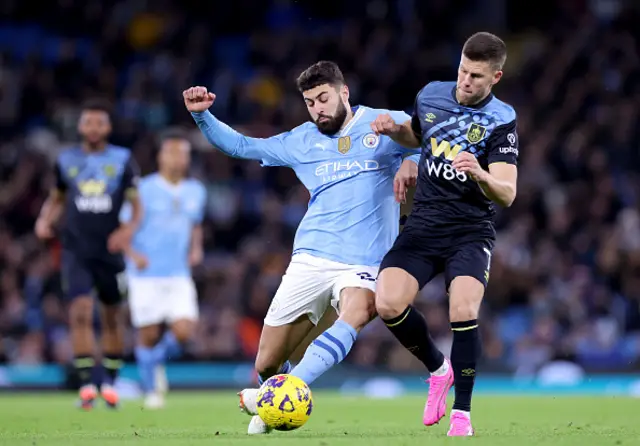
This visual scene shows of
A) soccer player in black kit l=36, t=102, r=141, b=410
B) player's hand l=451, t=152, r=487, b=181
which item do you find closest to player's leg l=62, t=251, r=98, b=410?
soccer player in black kit l=36, t=102, r=141, b=410

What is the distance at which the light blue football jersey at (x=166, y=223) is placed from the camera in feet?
41.4

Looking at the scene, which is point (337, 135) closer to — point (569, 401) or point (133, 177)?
point (133, 177)

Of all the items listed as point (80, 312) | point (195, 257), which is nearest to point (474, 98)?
point (80, 312)

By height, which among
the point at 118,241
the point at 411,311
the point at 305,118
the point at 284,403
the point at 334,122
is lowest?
the point at 284,403

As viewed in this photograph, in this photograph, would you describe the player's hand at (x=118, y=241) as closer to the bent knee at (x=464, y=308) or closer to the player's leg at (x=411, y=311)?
the player's leg at (x=411, y=311)

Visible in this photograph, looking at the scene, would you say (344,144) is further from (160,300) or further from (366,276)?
(160,300)

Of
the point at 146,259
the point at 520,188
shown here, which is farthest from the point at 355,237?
the point at 520,188

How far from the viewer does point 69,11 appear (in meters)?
19.6

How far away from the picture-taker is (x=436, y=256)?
6938 mm

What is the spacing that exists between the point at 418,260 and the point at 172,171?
626 cm

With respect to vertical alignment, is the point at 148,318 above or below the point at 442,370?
above

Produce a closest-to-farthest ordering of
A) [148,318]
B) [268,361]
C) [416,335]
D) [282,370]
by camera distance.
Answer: [416,335] < [268,361] < [282,370] < [148,318]

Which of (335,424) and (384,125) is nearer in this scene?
(384,125)

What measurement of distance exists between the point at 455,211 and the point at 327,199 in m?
0.89
